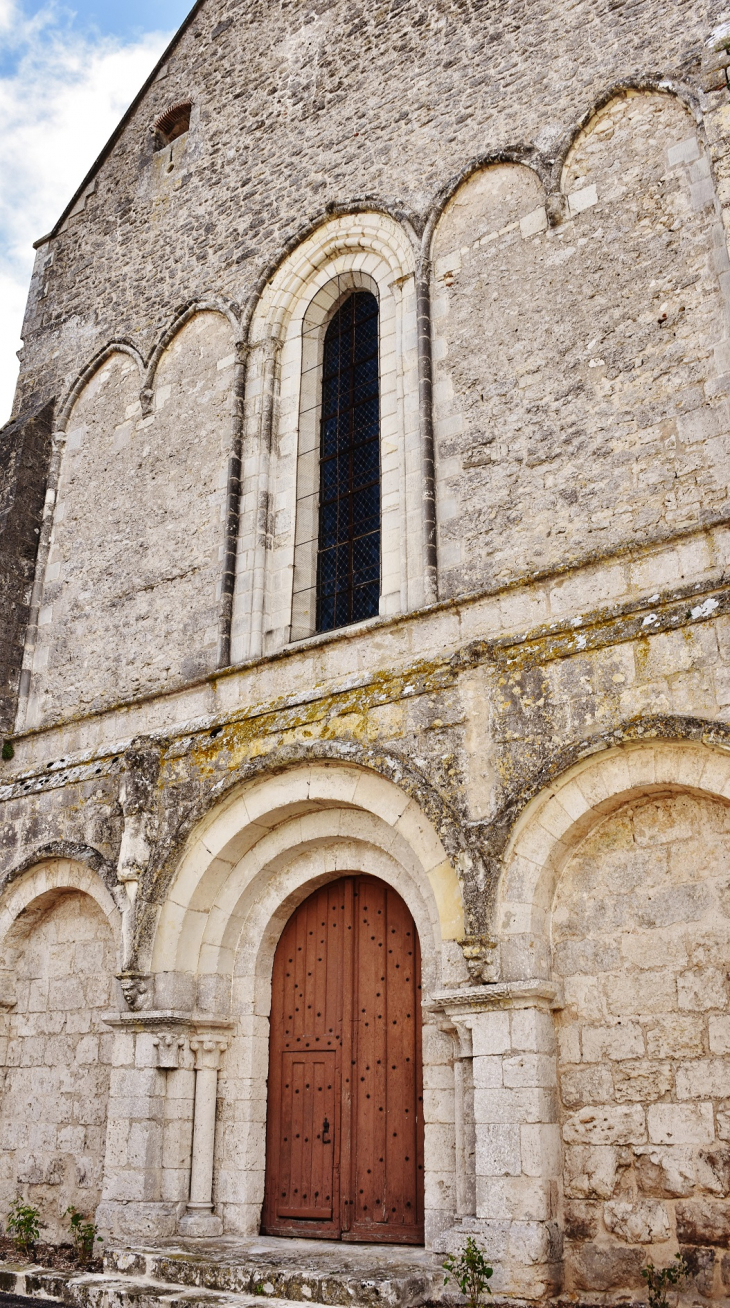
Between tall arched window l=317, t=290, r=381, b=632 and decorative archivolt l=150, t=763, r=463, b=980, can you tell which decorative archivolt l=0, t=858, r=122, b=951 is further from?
tall arched window l=317, t=290, r=381, b=632

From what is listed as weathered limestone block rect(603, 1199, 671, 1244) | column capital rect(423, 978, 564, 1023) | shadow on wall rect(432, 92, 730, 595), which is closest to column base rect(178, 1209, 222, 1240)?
column capital rect(423, 978, 564, 1023)

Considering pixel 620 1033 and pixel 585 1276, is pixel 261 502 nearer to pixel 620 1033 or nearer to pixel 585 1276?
pixel 620 1033

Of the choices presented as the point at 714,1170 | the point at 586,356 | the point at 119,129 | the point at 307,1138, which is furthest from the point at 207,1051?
the point at 119,129

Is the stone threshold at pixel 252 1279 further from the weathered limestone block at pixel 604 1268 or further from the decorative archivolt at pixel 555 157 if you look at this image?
the decorative archivolt at pixel 555 157

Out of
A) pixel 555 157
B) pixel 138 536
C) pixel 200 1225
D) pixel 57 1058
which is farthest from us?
pixel 138 536

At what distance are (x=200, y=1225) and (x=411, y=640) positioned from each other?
3425mm

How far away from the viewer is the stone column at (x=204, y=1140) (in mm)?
6141

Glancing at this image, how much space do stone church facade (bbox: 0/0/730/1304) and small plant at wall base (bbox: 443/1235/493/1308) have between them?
0.11 metres

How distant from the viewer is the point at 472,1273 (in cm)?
472

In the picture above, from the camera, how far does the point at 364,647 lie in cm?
652

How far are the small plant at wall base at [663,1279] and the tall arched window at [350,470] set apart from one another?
3.93m

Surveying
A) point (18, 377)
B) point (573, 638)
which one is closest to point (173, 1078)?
point (573, 638)

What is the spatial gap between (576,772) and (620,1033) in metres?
1.20

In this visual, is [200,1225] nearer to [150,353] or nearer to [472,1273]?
[472,1273]
